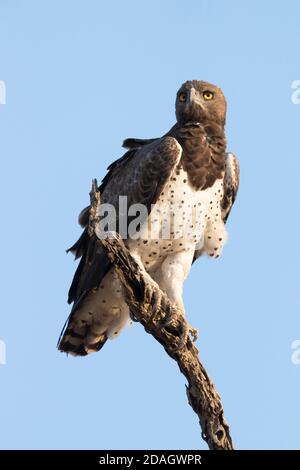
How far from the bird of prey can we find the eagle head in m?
0.01

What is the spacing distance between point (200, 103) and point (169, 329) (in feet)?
10.6

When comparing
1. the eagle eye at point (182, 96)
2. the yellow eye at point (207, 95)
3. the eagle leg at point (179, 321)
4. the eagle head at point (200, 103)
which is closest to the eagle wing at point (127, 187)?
the eagle head at point (200, 103)

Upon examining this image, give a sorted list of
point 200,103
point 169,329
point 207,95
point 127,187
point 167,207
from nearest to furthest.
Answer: point 169,329, point 167,207, point 127,187, point 200,103, point 207,95

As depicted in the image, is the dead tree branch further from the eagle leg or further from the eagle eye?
the eagle eye

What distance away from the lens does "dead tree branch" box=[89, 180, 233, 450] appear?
12484mm

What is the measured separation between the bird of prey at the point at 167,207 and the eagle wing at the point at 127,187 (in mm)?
11

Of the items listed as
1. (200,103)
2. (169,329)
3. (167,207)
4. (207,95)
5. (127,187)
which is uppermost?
(207,95)

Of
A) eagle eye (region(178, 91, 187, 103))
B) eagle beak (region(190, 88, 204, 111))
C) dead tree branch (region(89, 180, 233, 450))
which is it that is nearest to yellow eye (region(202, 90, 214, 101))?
eagle beak (region(190, 88, 204, 111))

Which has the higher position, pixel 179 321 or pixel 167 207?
pixel 167 207

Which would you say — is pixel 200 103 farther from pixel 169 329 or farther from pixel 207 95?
pixel 169 329

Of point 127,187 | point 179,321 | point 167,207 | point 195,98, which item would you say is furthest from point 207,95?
point 179,321

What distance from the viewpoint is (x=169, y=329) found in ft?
43.5

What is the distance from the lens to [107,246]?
12438mm
